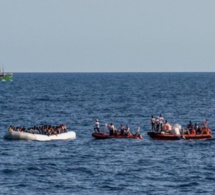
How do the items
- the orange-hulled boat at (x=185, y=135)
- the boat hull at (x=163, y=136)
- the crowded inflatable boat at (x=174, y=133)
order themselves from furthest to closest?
the crowded inflatable boat at (x=174, y=133), the orange-hulled boat at (x=185, y=135), the boat hull at (x=163, y=136)

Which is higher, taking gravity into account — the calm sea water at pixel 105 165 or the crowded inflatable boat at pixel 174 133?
the crowded inflatable boat at pixel 174 133

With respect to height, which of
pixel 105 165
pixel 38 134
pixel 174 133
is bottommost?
pixel 105 165

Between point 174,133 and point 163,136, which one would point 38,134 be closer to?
point 163,136

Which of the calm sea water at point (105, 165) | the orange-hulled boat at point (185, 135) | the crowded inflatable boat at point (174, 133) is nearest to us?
the calm sea water at point (105, 165)

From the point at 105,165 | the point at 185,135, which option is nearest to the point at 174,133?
the point at 185,135

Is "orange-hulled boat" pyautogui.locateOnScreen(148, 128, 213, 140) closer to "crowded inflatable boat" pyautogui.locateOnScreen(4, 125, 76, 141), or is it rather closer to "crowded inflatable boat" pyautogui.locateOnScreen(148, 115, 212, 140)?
"crowded inflatable boat" pyautogui.locateOnScreen(148, 115, 212, 140)

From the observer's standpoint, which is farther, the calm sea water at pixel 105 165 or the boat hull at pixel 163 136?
the boat hull at pixel 163 136

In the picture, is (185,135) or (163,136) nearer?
(163,136)

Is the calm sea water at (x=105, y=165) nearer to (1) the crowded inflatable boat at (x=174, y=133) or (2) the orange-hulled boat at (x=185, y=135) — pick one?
(2) the orange-hulled boat at (x=185, y=135)

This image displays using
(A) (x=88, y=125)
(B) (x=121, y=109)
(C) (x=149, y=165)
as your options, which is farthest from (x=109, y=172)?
(B) (x=121, y=109)

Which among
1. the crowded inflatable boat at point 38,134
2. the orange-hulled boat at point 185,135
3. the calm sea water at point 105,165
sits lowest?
the calm sea water at point 105,165

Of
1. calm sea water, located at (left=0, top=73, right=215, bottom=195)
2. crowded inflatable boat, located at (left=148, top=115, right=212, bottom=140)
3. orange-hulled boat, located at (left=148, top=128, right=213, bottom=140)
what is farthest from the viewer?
crowded inflatable boat, located at (left=148, top=115, right=212, bottom=140)

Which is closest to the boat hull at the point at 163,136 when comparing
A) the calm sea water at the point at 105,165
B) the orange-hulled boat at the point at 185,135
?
the orange-hulled boat at the point at 185,135

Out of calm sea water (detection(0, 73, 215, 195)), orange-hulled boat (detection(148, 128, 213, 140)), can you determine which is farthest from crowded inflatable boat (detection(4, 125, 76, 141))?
orange-hulled boat (detection(148, 128, 213, 140))
